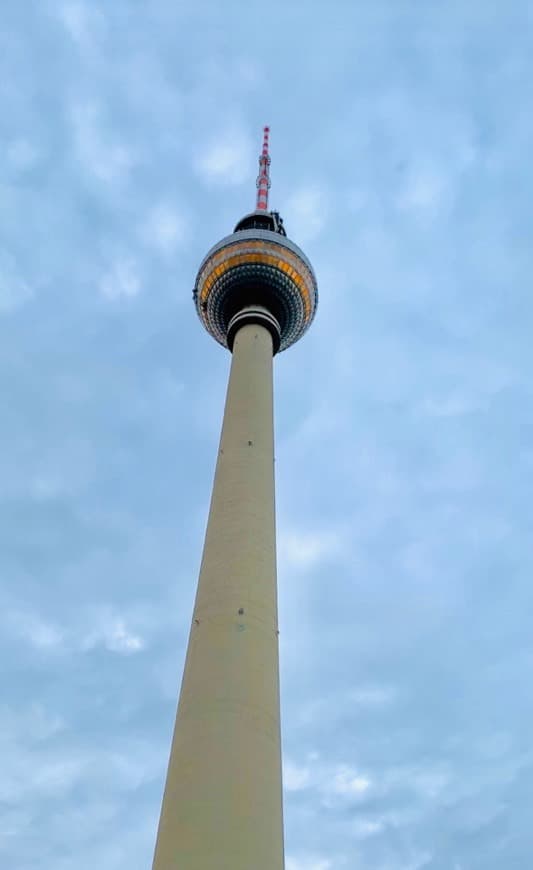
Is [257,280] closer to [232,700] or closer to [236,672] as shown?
[236,672]

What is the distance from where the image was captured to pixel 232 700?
27609 millimetres

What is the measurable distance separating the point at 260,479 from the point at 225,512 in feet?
9.41

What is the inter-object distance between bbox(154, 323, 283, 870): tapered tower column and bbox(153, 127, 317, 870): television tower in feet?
0.13

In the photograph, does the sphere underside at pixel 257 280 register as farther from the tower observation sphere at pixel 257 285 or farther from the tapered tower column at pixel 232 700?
the tapered tower column at pixel 232 700

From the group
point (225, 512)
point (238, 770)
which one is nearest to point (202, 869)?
point (238, 770)

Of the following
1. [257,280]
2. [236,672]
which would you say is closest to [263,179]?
[257,280]

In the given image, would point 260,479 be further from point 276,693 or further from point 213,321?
point 213,321

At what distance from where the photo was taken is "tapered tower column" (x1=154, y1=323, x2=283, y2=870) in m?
24.3

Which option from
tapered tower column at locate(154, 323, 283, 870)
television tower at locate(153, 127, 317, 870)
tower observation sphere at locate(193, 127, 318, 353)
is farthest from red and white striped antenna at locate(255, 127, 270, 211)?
tapered tower column at locate(154, 323, 283, 870)

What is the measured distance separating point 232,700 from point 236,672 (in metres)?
1.19

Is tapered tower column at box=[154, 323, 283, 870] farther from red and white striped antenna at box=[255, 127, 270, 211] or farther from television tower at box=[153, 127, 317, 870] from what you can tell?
red and white striped antenna at box=[255, 127, 270, 211]

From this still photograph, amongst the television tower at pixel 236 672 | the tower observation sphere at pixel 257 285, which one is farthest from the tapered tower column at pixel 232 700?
the tower observation sphere at pixel 257 285

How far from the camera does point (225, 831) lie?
79.0 feet

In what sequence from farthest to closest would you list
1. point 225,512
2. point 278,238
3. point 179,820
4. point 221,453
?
point 278,238, point 221,453, point 225,512, point 179,820
